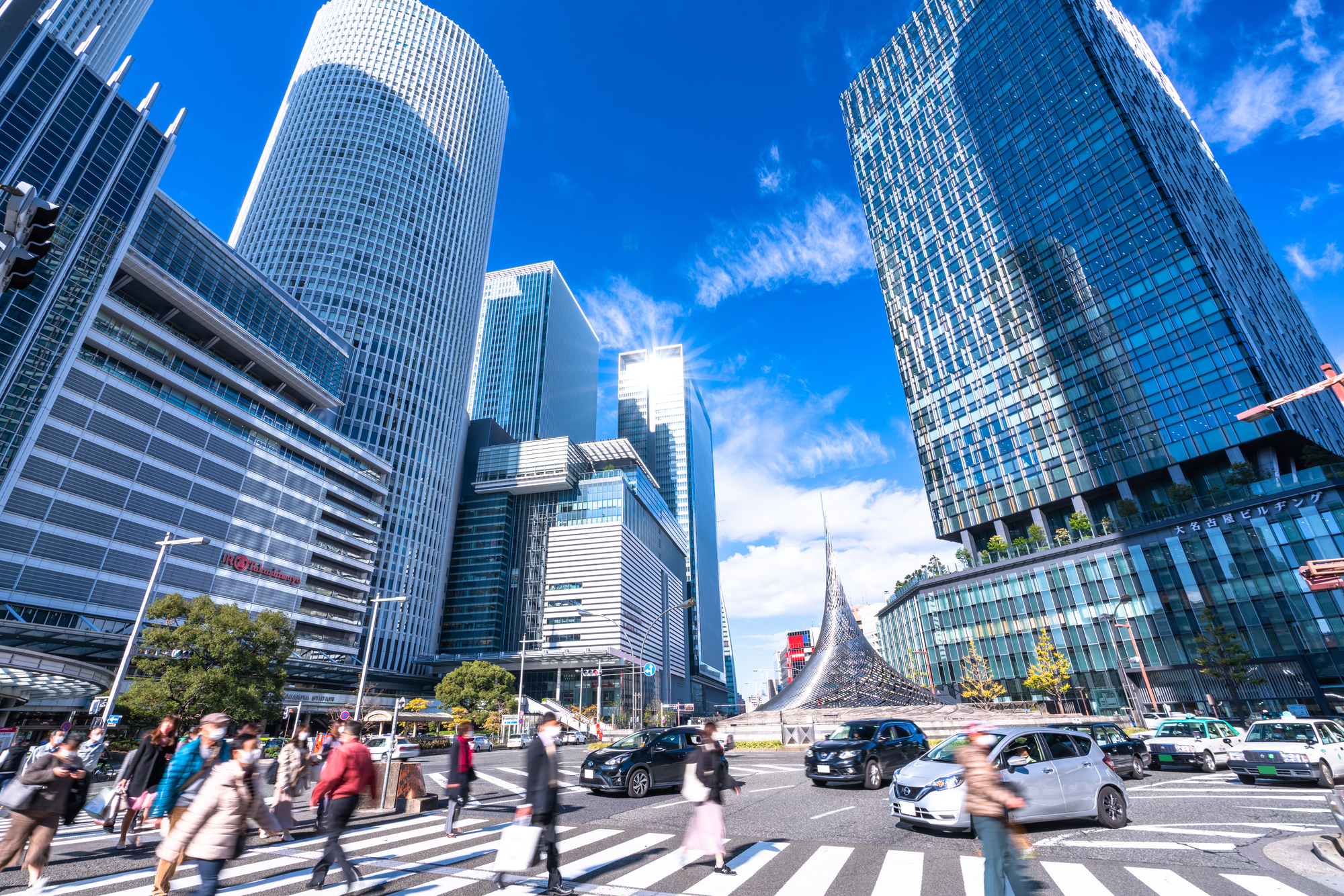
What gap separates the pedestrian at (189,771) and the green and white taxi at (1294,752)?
882 inches

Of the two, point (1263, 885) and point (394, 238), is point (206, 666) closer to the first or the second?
point (1263, 885)

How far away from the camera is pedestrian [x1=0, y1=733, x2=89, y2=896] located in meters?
6.30

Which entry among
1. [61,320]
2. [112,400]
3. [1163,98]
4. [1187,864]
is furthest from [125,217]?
[1163,98]

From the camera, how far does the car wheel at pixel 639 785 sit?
14.8 meters

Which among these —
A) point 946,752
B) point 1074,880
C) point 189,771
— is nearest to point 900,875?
point 1074,880

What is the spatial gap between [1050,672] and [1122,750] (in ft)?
130

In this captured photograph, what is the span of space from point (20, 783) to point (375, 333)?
94.4m

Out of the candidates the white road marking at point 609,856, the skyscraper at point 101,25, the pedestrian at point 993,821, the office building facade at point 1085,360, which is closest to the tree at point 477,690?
the office building facade at point 1085,360

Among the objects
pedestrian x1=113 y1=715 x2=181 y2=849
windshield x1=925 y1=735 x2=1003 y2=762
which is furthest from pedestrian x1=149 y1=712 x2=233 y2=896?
windshield x1=925 y1=735 x2=1003 y2=762

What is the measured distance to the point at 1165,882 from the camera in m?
6.84

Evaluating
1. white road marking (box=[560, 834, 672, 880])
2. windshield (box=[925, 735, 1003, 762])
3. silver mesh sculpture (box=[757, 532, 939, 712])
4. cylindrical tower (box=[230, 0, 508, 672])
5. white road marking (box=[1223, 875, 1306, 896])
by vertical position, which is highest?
cylindrical tower (box=[230, 0, 508, 672])

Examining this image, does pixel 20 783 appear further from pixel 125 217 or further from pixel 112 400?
pixel 125 217

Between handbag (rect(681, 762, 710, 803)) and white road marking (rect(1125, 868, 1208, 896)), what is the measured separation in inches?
198

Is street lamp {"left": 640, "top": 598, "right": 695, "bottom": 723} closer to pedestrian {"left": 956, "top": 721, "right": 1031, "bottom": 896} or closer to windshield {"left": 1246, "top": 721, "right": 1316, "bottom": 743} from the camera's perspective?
windshield {"left": 1246, "top": 721, "right": 1316, "bottom": 743}
